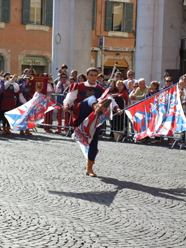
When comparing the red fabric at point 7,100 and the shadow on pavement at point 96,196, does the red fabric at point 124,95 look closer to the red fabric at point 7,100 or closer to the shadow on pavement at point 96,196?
the red fabric at point 7,100

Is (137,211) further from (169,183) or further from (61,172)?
(61,172)

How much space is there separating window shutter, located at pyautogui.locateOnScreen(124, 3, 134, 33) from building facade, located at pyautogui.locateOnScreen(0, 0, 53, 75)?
5.06 metres

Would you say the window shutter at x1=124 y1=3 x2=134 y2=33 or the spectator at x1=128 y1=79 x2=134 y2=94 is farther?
the window shutter at x1=124 y1=3 x2=134 y2=33

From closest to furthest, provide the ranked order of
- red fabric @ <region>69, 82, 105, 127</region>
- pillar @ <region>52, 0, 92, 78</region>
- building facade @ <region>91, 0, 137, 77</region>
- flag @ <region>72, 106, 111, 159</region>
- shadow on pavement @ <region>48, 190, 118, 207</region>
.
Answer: shadow on pavement @ <region>48, 190, 118, 207</region> < flag @ <region>72, 106, 111, 159</region> < red fabric @ <region>69, 82, 105, 127</region> < pillar @ <region>52, 0, 92, 78</region> < building facade @ <region>91, 0, 137, 77</region>

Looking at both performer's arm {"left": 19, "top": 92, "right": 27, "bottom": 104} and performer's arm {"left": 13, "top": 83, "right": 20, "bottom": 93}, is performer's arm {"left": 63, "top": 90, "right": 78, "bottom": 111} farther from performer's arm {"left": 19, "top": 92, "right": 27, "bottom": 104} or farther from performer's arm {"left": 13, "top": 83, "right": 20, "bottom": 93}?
performer's arm {"left": 19, "top": 92, "right": 27, "bottom": 104}

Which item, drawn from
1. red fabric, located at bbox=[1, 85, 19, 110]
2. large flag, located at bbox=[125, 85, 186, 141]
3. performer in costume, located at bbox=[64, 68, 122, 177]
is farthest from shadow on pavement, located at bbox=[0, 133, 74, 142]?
performer in costume, located at bbox=[64, 68, 122, 177]

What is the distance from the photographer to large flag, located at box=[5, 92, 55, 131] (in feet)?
52.1

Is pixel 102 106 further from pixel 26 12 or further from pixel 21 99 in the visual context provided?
pixel 26 12

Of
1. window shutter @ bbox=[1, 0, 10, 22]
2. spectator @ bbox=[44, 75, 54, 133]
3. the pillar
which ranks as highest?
window shutter @ bbox=[1, 0, 10, 22]

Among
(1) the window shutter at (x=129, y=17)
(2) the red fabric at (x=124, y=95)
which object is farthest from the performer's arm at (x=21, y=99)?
(1) the window shutter at (x=129, y=17)

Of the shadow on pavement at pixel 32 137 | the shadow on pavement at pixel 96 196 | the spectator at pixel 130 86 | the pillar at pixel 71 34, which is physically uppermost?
the pillar at pixel 71 34

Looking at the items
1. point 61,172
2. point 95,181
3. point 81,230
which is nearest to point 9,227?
point 81,230

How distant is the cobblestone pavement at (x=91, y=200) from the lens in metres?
5.70

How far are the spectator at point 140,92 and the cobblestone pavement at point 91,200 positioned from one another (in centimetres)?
330
